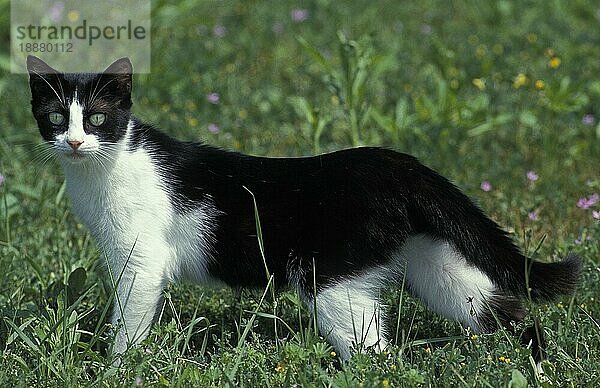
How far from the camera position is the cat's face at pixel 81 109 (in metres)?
3.50

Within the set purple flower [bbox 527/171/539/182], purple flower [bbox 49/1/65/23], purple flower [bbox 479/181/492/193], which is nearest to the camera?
purple flower [bbox 479/181/492/193]

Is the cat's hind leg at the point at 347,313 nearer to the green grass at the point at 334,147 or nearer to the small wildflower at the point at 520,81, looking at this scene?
the green grass at the point at 334,147

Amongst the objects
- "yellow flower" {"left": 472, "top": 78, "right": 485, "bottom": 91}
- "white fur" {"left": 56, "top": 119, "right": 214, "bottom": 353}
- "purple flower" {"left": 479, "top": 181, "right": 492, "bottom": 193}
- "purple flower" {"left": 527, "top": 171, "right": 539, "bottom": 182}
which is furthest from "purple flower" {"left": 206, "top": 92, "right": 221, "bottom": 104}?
"white fur" {"left": 56, "top": 119, "right": 214, "bottom": 353}

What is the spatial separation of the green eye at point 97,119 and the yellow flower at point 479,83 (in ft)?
10.9

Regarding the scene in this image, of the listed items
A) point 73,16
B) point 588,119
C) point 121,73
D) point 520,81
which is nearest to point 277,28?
point 73,16

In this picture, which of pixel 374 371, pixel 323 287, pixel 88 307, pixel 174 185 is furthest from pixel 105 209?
pixel 374 371

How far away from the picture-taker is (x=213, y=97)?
6.32 metres

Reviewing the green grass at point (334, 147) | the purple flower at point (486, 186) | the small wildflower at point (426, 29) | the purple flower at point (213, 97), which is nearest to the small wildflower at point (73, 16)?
the green grass at point (334, 147)

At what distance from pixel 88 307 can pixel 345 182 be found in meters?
1.30

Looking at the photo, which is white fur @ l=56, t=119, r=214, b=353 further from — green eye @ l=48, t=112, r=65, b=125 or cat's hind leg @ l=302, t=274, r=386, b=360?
cat's hind leg @ l=302, t=274, r=386, b=360

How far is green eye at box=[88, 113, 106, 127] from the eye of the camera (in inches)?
139

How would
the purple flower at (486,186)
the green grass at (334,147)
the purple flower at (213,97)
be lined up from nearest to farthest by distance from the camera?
the green grass at (334,147)
the purple flower at (486,186)
the purple flower at (213,97)

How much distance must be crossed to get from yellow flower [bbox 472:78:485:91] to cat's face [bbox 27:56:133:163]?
319 centimetres

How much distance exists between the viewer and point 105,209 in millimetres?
3602
